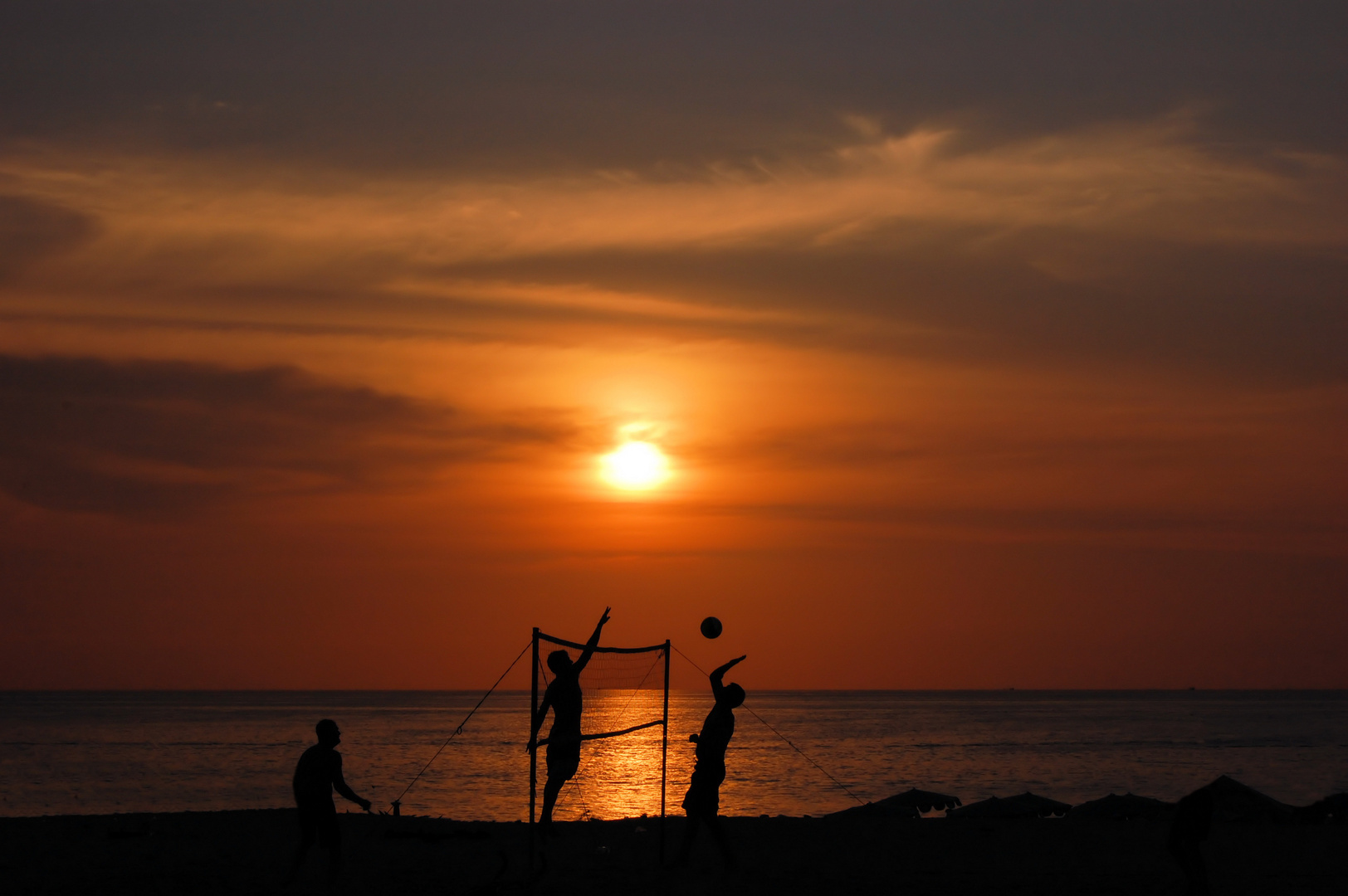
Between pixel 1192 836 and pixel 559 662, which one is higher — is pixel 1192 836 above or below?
below

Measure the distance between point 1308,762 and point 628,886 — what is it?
59.3 m

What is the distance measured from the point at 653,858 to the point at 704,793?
207 cm

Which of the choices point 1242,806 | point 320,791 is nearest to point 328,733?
point 320,791

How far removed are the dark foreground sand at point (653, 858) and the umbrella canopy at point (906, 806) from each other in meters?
3.03

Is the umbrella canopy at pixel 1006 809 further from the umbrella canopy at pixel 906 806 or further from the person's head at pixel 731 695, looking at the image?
the person's head at pixel 731 695

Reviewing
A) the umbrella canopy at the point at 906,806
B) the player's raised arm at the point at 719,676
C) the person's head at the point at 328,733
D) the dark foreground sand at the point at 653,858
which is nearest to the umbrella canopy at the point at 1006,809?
the umbrella canopy at the point at 906,806

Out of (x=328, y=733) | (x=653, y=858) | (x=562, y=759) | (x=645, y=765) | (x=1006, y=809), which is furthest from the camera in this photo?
(x=645, y=765)

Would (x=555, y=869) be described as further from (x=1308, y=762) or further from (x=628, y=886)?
(x=1308, y=762)

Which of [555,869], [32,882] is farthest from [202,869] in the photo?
[555,869]

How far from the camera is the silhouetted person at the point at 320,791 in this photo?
39.7 feet

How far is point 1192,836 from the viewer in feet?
41.0

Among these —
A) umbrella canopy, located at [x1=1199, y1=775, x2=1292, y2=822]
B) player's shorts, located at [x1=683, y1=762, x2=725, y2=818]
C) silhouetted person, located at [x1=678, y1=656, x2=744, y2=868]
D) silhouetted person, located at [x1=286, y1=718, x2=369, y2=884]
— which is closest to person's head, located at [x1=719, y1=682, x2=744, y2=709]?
silhouetted person, located at [x1=678, y1=656, x2=744, y2=868]

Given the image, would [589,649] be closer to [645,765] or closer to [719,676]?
[719,676]

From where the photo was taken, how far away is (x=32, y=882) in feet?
42.6
